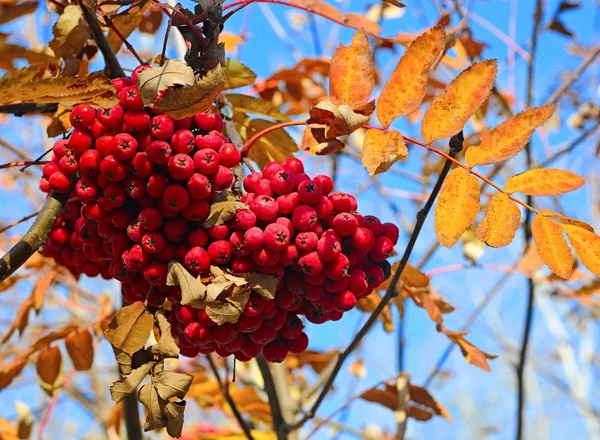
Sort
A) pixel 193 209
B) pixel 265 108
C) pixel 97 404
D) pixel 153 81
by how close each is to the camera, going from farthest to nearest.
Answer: pixel 97 404 < pixel 265 108 < pixel 193 209 < pixel 153 81

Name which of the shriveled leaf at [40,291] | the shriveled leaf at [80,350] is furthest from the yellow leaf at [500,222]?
the shriveled leaf at [40,291]

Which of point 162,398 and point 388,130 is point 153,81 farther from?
point 162,398

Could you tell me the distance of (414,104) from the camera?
1.07m

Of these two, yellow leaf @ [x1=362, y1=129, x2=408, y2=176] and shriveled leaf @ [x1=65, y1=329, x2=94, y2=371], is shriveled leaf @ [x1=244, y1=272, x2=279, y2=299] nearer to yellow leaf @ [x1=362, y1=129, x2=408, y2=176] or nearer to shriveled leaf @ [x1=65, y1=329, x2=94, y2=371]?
yellow leaf @ [x1=362, y1=129, x2=408, y2=176]

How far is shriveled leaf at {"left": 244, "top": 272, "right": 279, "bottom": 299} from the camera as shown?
997mm

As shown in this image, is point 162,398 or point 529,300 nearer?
point 162,398

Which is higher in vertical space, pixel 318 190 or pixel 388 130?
pixel 388 130

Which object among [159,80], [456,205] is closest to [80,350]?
[159,80]

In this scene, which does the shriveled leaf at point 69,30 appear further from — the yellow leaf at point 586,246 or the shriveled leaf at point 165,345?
the yellow leaf at point 586,246

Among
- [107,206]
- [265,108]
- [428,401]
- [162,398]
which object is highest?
[265,108]

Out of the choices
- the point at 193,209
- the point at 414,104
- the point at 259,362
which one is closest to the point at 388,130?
the point at 414,104

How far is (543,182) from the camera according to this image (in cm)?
107

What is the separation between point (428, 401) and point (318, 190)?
89 cm

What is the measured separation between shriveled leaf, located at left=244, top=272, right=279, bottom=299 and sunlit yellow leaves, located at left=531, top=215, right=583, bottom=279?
468 millimetres
